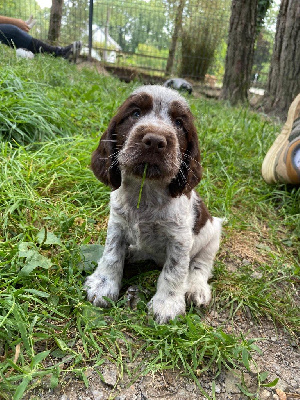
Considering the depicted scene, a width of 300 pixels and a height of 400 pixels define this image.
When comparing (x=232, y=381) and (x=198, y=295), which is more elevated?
(x=198, y=295)

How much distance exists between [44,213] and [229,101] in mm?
7719

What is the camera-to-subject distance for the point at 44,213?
3.49 metres

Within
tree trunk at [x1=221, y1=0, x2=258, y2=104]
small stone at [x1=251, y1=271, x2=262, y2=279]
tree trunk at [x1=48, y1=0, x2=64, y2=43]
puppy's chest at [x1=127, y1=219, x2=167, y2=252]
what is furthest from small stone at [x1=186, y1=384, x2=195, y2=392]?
tree trunk at [x1=48, y1=0, x2=64, y2=43]

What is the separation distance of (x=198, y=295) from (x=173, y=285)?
0.28m

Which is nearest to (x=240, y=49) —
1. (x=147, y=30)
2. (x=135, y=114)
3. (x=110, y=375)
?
(x=147, y=30)

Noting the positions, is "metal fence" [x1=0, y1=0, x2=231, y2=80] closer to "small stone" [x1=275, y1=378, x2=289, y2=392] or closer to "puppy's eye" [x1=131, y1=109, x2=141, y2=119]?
"puppy's eye" [x1=131, y1=109, x2=141, y2=119]

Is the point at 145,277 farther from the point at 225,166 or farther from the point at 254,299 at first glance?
the point at 225,166

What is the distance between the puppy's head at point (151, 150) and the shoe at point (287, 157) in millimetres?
2233

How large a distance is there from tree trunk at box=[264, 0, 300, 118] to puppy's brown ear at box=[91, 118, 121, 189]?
19.8 ft

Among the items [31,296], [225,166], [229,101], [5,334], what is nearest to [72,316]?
[31,296]

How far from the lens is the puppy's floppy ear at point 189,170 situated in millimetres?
2705

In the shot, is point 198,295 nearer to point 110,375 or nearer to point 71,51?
point 110,375

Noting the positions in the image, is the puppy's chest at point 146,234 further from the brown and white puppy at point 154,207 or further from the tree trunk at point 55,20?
the tree trunk at point 55,20

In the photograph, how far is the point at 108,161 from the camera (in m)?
2.75
